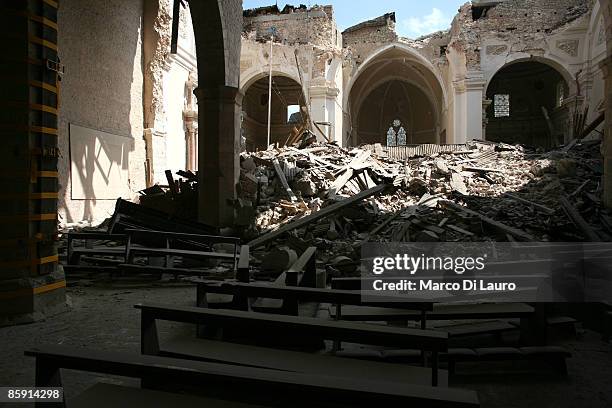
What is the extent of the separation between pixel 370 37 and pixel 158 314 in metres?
26.4

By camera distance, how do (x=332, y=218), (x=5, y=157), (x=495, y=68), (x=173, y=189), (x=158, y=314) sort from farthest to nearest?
(x=495, y=68), (x=173, y=189), (x=332, y=218), (x=5, y=157), (x=158, y=314)

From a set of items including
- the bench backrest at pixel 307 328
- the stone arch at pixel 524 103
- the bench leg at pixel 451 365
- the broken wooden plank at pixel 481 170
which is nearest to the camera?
the bench backrest at pixel 307 328

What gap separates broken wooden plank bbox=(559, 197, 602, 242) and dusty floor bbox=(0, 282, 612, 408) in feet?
14.7

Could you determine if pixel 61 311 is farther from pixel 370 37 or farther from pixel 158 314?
pixel 370 37

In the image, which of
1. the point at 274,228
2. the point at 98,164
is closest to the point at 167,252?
the point at 274,228

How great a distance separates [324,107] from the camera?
22578 millimetres

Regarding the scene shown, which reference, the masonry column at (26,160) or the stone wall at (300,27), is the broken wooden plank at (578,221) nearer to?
the masonry column at (26,160)

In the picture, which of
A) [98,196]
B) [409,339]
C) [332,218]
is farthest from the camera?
[98,196]

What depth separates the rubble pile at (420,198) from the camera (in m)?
8.50

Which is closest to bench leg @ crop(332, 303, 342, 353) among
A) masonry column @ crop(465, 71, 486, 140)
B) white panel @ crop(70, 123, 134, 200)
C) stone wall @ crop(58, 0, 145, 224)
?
stone wall @ crop(58, 0, 145, 224)

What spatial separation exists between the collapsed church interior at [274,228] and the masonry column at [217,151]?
0.16 ft

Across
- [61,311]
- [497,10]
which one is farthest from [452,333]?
[497,10]

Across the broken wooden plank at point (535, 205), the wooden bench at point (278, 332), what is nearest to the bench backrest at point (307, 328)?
the wooden bench at point (278, 332)

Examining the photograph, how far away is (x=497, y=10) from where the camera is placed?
22.5 metres
